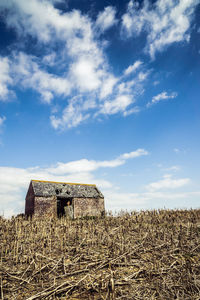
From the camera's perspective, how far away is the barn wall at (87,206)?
113ft

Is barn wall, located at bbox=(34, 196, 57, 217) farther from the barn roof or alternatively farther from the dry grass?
the dry grass

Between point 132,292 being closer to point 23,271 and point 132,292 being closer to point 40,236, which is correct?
point 23,271

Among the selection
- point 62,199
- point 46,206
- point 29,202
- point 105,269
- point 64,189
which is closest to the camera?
point 105,269

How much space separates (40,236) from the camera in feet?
32.9

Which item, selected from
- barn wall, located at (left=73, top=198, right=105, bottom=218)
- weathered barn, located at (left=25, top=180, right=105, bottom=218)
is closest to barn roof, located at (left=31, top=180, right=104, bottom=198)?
weathered barn, located at (left=25, top=180, right=105, bottom=218)

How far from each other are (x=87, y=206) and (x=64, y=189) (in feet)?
15.7

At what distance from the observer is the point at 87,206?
35562 mm

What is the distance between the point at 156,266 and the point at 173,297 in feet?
5.43

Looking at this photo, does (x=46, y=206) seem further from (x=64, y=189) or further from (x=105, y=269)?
(x=105, y=269)

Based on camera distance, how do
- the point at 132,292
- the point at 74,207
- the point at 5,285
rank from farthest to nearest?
the point at 74,207 → the point at 5,285 → the point at 132,292

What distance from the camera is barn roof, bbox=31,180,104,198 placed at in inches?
1303

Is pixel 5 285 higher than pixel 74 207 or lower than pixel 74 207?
lower

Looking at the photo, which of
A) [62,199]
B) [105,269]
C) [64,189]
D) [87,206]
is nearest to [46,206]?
[62,199]

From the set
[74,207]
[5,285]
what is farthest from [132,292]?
[74,207]
